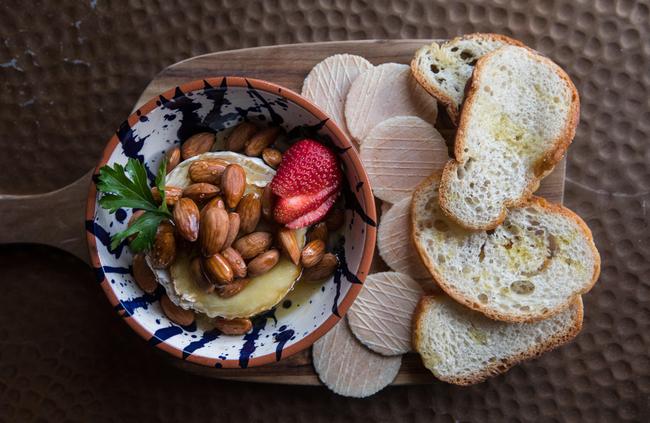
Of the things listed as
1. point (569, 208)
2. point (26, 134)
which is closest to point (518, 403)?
point (569, 208)

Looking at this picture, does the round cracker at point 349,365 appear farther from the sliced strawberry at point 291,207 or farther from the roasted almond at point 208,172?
the roasted almond at point 208,172

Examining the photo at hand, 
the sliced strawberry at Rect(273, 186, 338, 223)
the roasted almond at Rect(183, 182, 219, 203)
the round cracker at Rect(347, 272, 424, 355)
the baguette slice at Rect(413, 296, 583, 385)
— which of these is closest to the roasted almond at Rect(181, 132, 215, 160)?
the roasted almond at Rect(183, 182, 219, 203)

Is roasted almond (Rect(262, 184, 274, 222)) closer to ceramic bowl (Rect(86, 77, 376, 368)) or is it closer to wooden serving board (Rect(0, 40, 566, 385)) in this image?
ceramic bowl (Rect(86, 77, 376, 368))

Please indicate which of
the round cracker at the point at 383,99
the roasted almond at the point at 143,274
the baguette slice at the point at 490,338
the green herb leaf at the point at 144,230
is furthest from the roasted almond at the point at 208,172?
the baguette slice at the point at 490,338

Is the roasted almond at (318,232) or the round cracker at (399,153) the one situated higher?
the round cracker at (399,153)

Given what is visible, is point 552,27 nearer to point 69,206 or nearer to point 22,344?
point 69,206

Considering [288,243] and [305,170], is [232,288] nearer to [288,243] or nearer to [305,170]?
[288,243]

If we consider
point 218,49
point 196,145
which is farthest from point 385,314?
point 218,49
